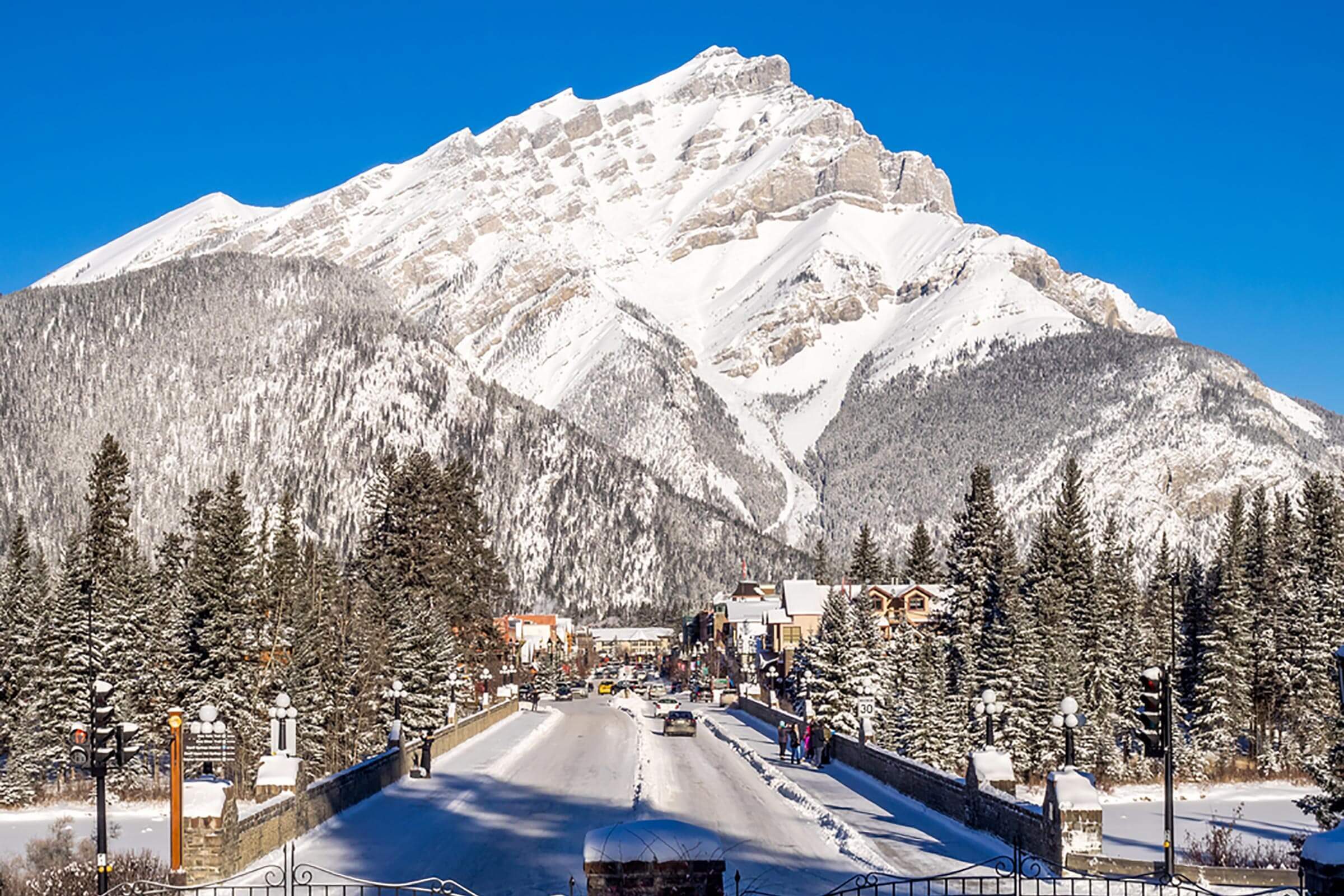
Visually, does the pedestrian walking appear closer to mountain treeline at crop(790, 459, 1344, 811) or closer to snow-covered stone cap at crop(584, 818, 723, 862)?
mountain treeline at crop(790, 459, 1344, 811)

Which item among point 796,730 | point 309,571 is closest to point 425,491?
point 309,571

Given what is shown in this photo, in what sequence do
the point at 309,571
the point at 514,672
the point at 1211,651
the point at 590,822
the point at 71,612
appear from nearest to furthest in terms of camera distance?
1. the point at 590,822
2. the point at 71,612
3. the point at 1211,651
4. the point at 309,571
5. the point at 514,672

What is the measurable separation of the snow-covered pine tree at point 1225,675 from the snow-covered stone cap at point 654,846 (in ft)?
177

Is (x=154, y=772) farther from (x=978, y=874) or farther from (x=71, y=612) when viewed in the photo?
(x=978, y=874)

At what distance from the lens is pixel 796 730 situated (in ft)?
172

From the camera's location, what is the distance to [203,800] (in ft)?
72.0

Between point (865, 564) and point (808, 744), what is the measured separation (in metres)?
85.9

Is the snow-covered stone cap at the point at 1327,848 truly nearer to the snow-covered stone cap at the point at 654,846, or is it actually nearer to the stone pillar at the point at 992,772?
the snow-covered stone cap at the point at 654,846

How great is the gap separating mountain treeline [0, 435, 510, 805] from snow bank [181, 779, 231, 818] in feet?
78.2

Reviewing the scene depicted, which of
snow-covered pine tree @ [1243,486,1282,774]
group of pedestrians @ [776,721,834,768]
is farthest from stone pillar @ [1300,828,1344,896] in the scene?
snow-covered pine tree @ [1243,486,1282,774]

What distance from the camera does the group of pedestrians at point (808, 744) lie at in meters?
47.1

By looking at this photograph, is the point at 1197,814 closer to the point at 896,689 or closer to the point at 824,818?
the point at 824,818

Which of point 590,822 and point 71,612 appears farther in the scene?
point 71,612

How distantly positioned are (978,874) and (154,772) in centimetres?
3939
